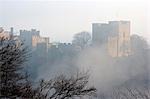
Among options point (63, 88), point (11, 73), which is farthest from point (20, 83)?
point (63, 88)

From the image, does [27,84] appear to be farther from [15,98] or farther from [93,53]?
[93,53]

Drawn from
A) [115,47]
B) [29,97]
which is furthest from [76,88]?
[115,47]

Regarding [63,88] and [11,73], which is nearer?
[11,73]

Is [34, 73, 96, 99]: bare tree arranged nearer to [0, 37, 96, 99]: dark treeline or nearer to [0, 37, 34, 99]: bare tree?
[0, 37, 96, 99]: dark treeline

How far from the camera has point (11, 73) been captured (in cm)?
382

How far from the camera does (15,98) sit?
3715 millimetres

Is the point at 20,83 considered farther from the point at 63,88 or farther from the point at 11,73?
the point at 63,88

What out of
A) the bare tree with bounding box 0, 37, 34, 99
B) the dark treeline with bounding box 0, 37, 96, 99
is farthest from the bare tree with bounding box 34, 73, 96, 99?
the bare tree with bounding box 0, 37, 34, 99

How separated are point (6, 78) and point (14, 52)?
0.28 metres

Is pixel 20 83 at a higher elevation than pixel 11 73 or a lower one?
lower

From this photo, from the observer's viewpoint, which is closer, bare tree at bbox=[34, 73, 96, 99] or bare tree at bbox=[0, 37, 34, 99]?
bare tree at bbox=[0, 37, 34, 99]

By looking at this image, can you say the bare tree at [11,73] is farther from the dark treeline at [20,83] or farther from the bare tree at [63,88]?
the bare tree at [63,88]

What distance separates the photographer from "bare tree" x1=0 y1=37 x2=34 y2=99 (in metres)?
3.69

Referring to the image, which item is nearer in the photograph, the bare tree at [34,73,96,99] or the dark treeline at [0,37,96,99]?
the dark treeline at [0,37,96,99]
